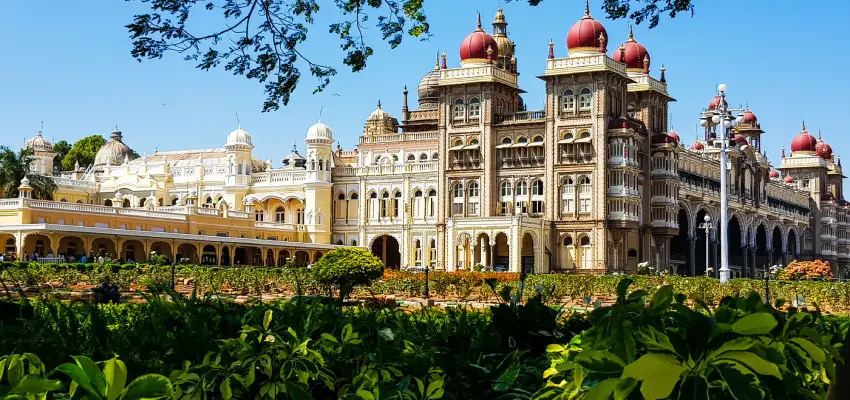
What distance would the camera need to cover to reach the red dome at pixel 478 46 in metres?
55.5

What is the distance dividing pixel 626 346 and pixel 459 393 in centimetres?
138

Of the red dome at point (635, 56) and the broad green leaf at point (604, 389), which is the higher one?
the red dome at point (635, 56)

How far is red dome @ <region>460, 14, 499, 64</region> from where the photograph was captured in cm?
5550

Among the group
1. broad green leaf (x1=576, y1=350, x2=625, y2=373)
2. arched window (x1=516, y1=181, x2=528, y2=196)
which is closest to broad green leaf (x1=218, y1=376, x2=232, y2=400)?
broad green leaf (x1=576, y1=350, x2=625, y2=373)

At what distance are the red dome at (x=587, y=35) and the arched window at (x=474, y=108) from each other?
5895 mm

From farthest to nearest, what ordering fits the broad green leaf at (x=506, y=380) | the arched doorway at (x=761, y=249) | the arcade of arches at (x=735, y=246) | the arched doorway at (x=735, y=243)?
the arched doorway at (x=761, y=249)
the arched doorway at (x=735, y=243)
the arcade of arches at (x=735, y=246)
the broad green leaf at (x=506, y=380)

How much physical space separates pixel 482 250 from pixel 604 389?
50.8m

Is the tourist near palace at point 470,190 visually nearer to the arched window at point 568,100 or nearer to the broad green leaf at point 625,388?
the arched window at point 568,100

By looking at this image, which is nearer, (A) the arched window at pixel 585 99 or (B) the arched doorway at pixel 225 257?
(A) the arched window at pixel 585 99

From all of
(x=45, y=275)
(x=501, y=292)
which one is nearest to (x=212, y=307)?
(x=501, y=292)

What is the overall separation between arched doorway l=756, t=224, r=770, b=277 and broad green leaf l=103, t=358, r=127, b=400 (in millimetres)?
74030

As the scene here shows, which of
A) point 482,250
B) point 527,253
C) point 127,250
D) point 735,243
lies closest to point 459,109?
point 482,250

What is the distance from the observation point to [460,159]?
55.8m

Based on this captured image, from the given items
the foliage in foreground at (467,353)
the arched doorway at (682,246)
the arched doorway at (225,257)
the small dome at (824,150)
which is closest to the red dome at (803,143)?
the small dome at (824,150)
